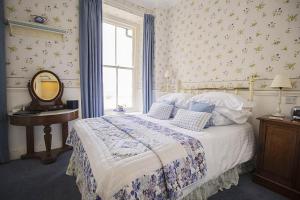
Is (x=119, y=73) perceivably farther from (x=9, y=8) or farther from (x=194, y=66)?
(x=9, y=8)

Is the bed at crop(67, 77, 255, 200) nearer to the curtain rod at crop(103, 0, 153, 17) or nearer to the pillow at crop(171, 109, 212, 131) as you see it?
the pillow at crop(171, 109, 212, 131)

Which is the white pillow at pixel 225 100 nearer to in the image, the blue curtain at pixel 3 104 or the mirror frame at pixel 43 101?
the mirror frame at pixel 43 101

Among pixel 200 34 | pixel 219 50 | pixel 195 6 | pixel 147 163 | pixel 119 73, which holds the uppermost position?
pixel 195 6

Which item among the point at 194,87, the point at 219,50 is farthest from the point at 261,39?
the point at 194,87

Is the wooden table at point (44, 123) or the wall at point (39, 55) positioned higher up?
the wall at point (39, 55)

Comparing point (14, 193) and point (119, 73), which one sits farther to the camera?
point (119, 73)

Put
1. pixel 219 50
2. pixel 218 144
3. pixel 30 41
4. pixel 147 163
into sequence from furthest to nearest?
pixel 219 50, pixel 30 41, pixel 218 144, pixel 147 163

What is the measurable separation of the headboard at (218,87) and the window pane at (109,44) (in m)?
1.63

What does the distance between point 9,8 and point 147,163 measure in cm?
308

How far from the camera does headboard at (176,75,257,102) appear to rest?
2.31 meters

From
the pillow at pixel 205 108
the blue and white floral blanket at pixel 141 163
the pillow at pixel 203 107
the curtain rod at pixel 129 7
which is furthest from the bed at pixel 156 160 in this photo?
the curtain rod at pixel 129 7

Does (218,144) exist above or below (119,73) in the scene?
below

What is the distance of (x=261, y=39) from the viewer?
225 cm

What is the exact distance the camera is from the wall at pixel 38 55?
2496 millimetres
